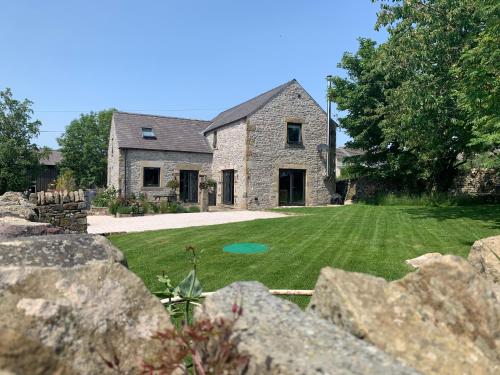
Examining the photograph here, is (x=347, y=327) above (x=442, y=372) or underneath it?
above

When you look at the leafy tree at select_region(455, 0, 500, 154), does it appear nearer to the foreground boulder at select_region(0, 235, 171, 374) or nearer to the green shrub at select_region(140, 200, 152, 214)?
the foreground boulder at select_region(0, 235, 171, 374)

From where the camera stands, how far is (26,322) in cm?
178

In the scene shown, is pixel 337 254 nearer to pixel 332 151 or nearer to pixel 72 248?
pixel 72 248

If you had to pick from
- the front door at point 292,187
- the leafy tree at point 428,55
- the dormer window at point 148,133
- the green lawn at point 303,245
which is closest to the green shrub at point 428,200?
the front door at point 292,187

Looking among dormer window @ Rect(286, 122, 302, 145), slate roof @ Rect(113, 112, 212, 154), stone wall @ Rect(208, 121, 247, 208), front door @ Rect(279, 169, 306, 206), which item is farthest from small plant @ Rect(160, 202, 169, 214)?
dormer window @ Rect(286, 122, 302, 145)

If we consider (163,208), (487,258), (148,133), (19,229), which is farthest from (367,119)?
(19,229)

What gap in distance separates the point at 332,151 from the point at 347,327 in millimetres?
24251

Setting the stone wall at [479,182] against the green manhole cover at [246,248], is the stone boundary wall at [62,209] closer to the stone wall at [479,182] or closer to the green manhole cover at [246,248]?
the green manhole cover at [246,248]

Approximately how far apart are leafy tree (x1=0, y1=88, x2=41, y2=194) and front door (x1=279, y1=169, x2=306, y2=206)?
22.0 metres

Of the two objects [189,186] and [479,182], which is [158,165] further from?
[479,182]

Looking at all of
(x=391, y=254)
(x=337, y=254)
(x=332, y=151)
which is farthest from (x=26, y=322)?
(x=332, y=151)

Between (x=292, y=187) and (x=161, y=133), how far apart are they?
10267 millimetres

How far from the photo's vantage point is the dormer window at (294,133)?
79.4 feet

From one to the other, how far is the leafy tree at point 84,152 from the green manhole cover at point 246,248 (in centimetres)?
3582
